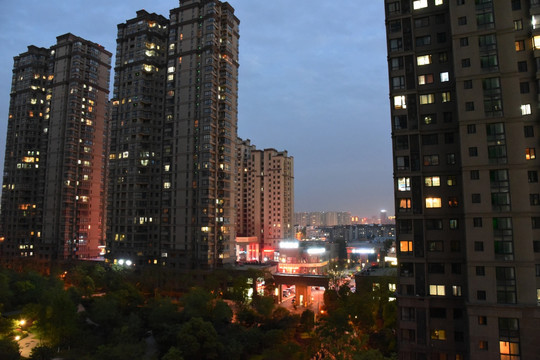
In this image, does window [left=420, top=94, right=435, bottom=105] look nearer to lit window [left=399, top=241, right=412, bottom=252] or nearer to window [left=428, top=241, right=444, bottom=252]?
window [left=428, top=241, right=444, bottom=252]

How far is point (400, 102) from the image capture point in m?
50.2

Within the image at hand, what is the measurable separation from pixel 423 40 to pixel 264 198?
12000cm

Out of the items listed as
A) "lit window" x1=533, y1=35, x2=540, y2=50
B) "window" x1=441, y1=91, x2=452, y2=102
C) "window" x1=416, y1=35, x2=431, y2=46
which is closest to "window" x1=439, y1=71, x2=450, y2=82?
"window" x1=441, y1=91, x2=452, y2=102

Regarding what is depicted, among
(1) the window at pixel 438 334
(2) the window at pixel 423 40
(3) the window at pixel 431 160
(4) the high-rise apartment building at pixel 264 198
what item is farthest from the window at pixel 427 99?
(4) the high-rise apartment building at pixel 264 198

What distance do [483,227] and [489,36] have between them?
23.1m

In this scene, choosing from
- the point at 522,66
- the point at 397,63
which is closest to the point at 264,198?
the point at 397,63

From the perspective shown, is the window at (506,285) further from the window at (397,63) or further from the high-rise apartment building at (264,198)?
the high-rise apartment building at (264,198)

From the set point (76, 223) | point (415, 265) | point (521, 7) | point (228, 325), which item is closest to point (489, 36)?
point (521, 7)

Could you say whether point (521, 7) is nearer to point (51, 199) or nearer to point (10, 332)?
point (10, 332)

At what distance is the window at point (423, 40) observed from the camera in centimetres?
4978

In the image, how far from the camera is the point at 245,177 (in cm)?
16825

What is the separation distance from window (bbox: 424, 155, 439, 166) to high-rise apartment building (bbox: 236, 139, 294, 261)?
11464cm

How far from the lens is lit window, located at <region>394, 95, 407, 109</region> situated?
164 feet

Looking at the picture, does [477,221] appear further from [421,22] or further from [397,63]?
[421,22]
